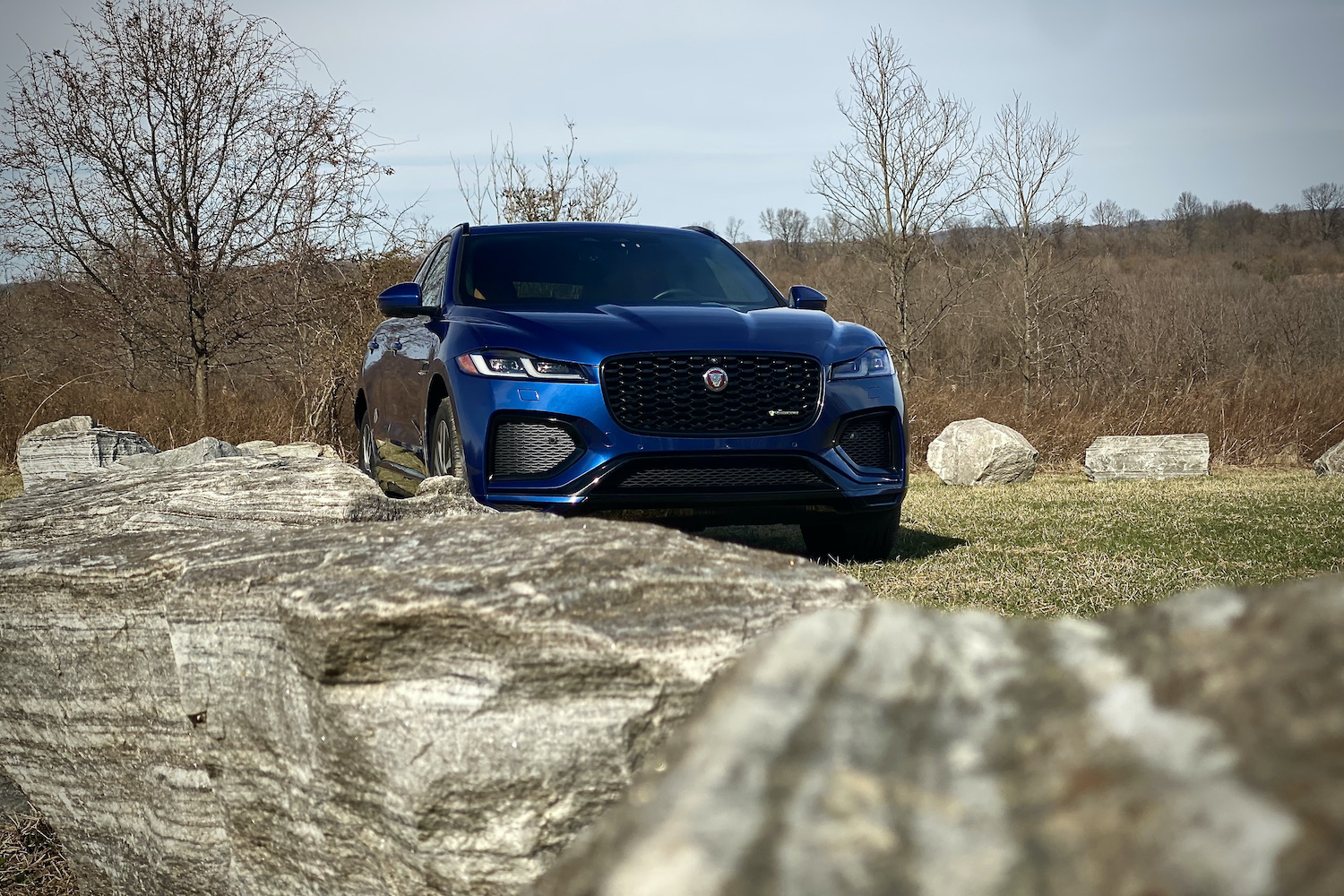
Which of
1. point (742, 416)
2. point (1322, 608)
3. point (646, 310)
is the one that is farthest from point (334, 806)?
point (646, 310)

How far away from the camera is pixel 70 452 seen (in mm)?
10328

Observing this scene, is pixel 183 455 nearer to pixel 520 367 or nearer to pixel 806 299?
pixel 520 367

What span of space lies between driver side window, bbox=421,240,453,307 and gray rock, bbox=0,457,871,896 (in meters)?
3.38

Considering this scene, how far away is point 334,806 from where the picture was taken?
1972mm

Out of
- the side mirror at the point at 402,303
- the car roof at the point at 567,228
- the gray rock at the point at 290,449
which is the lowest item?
the gray rock at the point at 290,449

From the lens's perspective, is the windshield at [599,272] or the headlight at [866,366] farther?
the windshield at [599,272]

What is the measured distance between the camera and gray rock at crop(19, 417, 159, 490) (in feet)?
33.6

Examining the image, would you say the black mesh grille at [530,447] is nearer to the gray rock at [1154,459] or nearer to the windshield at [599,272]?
the windshield at [599,272]

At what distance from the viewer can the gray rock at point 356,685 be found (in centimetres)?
177

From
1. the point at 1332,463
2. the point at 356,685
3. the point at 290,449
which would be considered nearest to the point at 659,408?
the point at 356,685

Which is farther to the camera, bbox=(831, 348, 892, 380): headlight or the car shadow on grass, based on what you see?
the car shadow on grass

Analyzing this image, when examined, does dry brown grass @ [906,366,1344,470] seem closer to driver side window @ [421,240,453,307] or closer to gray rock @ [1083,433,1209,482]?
gray rock @ [1083,433,1209,482]

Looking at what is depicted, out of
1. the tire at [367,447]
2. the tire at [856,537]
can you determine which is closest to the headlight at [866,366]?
the tire at [856,537]

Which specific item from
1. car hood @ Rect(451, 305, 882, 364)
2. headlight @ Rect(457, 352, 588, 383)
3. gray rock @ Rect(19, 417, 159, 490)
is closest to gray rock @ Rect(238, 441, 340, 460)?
gray rock @ Rect(19, 417, 159, 490)
